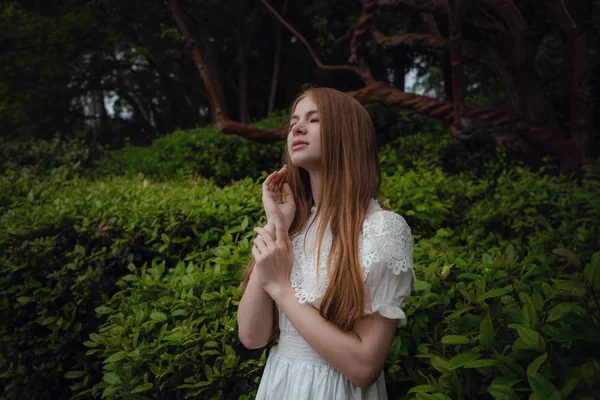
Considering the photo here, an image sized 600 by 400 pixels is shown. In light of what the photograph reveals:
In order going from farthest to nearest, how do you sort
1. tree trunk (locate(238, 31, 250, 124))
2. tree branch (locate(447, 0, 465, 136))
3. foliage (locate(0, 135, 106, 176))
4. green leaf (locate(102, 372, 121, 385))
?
tree trunk (locate(238, 31, 250, 124)) < foliage (locate(0, 135, 106, 176)) < tree branch (locate(447, 0, 465, 136)) < green leaf (locate(102, 372, 121, 385))

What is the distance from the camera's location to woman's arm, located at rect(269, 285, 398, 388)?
151cm

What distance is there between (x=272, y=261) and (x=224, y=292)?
0.77 meters

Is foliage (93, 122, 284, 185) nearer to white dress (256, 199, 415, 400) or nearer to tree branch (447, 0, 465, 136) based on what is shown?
tree branch (447, 0, 465, 136)

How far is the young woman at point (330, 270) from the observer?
1.55 m

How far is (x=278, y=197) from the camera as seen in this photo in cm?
198

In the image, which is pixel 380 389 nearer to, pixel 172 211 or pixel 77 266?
pixel 172 211

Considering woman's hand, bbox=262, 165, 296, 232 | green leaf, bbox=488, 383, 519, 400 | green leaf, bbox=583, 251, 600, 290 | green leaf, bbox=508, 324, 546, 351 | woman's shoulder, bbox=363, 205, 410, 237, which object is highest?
woman's hand, bbox=262, 165, 296, 232

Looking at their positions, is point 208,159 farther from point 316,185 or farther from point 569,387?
point 569,387

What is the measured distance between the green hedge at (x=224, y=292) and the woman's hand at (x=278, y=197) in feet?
1.96

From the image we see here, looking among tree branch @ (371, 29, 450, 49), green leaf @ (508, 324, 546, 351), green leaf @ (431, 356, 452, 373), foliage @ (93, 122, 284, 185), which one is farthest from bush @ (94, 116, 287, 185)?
green leaf @ (508, 324, 546, 351)

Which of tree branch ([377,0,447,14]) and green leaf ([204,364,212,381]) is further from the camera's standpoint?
tree branch ([377,0,447,14])

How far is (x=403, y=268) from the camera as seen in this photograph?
1574 mm

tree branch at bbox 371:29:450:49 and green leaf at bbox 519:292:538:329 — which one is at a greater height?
tree branch at bbox 371:29:450:49

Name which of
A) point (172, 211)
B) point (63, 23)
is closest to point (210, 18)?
point (63, 23)
